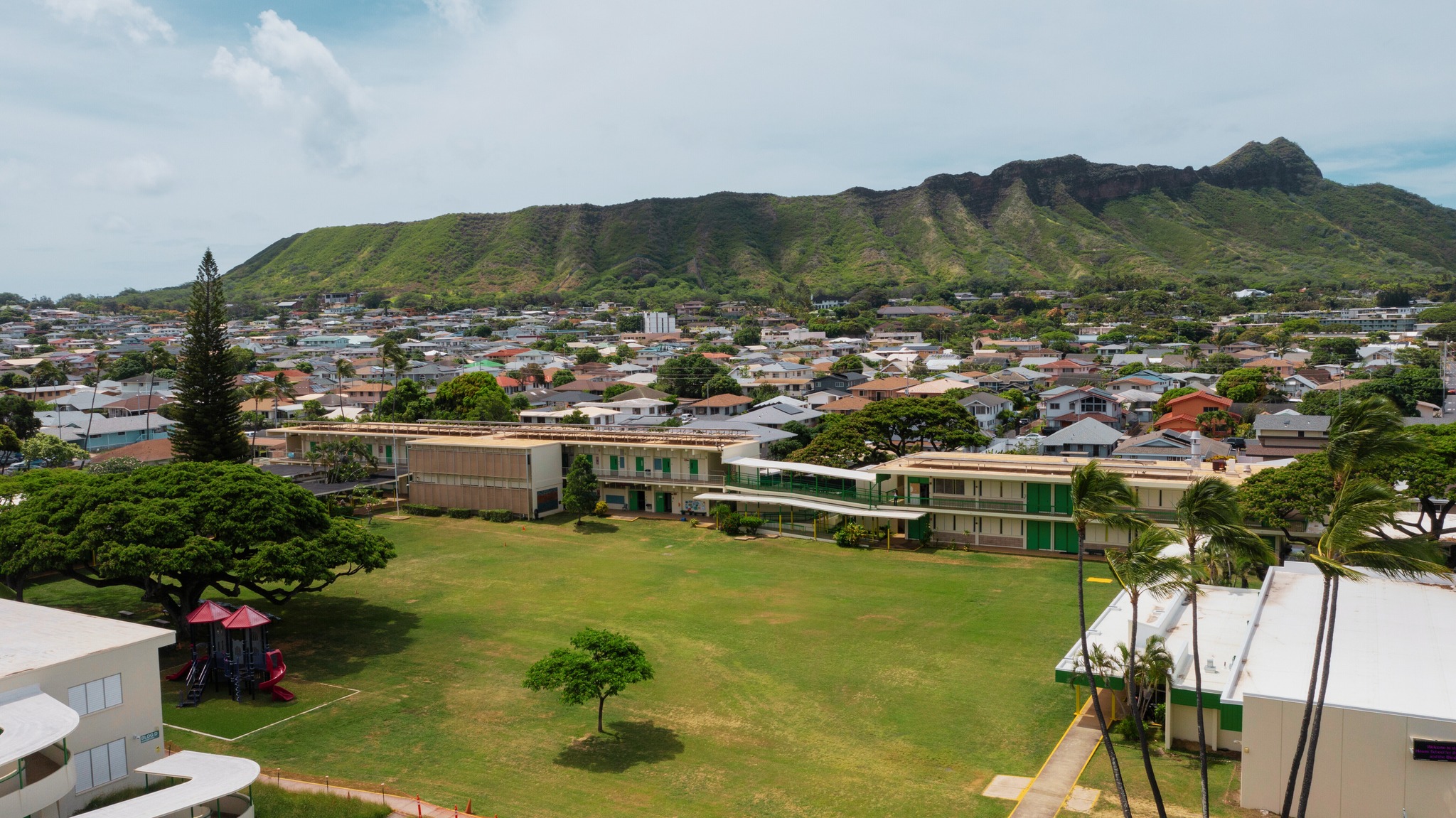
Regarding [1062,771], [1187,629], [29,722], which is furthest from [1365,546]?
[29,722]

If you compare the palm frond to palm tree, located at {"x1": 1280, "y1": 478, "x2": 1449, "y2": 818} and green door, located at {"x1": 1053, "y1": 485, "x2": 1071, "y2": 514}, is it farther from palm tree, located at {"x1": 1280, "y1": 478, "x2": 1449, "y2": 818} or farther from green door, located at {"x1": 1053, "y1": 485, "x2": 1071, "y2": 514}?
green door, located at {"x1": 1053, "y1": 485, "x2": 1071, "y2": 514}

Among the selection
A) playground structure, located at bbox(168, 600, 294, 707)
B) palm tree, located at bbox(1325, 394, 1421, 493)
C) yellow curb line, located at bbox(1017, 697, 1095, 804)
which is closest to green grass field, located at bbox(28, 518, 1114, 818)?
yellow curb line, located at bbox(1017, 697, 1095, 804)

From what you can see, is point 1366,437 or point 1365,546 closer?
point 1365,546

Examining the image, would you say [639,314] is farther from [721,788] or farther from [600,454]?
[721,788]

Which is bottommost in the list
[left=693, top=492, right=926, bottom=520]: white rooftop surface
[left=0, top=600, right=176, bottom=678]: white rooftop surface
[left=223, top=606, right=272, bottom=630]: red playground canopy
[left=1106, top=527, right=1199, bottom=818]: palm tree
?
[left=693, top=492, right=926, bottom=520]: white rooftop surface

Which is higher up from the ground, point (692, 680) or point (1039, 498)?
point (1039, 498)

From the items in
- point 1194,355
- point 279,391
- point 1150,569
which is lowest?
point 1150,569

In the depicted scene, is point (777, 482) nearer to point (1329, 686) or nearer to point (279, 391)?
point (1329, 686)
